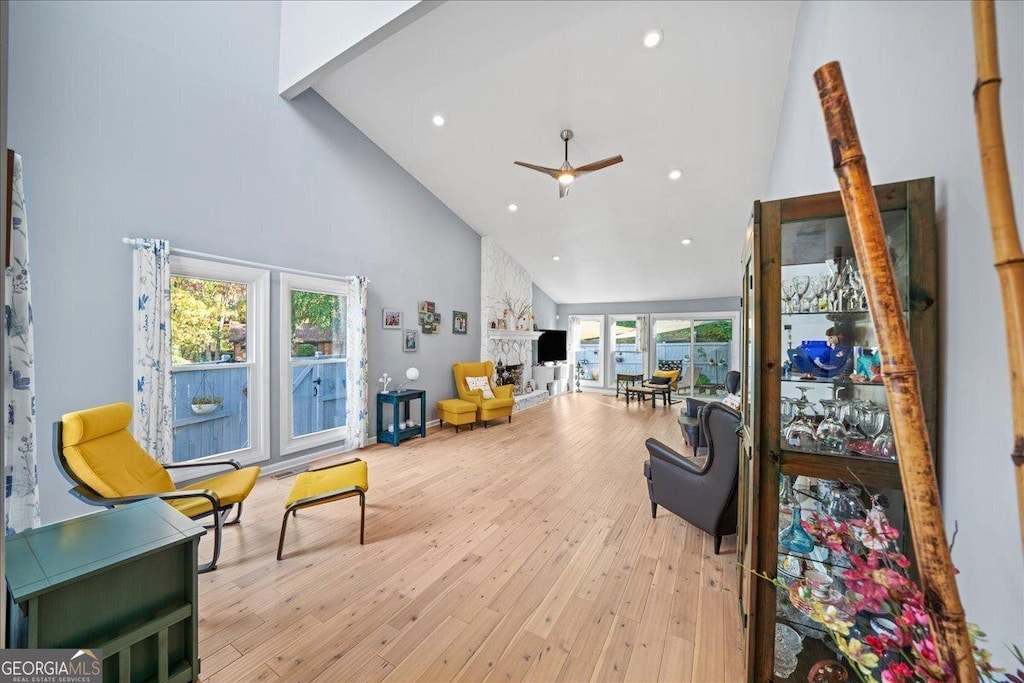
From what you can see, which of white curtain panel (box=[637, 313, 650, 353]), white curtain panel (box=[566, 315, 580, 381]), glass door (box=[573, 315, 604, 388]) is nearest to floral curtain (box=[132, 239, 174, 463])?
white curtain panel (box=[566, 315, 580, 381])

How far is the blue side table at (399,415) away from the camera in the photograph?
477 centimetres

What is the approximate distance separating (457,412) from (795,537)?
4472 mm

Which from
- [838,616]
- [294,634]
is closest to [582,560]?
[294,634]

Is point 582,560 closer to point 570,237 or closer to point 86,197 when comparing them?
point 86,197

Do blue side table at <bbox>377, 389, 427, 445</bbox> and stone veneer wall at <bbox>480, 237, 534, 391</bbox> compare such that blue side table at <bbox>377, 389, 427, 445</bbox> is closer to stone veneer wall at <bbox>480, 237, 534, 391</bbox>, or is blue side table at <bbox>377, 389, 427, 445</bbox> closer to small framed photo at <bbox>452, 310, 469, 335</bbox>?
small framed photo at <bbox>452, 310, 469, 335</bbox>

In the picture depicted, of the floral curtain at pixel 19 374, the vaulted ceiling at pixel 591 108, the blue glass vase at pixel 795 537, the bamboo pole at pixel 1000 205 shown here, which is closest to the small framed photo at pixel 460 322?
the vaulted ceiling at pixel 591 108

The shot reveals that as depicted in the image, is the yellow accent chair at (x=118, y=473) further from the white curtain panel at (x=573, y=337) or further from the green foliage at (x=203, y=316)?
the white curtain panel at (x=573, y=337)

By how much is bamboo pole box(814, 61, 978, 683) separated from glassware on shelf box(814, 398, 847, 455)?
34.2 inches

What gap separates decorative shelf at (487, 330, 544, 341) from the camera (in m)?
7.03

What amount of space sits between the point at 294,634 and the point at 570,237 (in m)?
5.89

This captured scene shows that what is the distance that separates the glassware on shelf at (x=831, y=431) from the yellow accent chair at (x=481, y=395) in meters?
4.75

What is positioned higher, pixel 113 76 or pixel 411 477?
pixel 113 76

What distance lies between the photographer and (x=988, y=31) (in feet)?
1.66

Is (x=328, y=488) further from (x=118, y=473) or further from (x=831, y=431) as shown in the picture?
(x=831, y=431)
